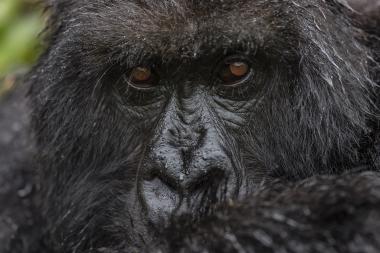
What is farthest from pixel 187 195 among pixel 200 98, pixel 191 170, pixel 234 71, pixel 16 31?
pixel 16 31

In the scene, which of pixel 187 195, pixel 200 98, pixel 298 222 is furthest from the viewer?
pixel 200 98

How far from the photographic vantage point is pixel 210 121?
11.6 ft

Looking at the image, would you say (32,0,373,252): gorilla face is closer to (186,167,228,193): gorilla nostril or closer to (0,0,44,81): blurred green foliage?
(186,167,228,193): gorilla nostril

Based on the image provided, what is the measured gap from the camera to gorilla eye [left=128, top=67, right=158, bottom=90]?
3.65m

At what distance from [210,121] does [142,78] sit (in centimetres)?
39

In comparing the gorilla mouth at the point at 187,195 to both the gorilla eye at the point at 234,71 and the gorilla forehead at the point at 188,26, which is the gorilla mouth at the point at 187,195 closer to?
the gorilla eye at the point at 234,71

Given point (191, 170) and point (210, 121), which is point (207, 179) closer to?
point (191, 170)

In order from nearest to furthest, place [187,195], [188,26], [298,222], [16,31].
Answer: [298,222]
[187,195]
[188,26]
[16,31]

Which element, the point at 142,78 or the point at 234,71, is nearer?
the point at 234,71

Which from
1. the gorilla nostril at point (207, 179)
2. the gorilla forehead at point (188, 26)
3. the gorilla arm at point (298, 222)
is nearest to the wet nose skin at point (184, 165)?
the gorilla nostril at point (207, 179)

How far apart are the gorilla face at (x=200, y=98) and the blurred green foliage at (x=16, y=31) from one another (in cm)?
203

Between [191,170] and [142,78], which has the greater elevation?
[142,78]

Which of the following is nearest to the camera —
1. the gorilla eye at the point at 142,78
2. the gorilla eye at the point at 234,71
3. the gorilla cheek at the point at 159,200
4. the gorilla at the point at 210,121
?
the gorilla at the point at 210,121

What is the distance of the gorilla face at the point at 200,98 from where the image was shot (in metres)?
3.42
